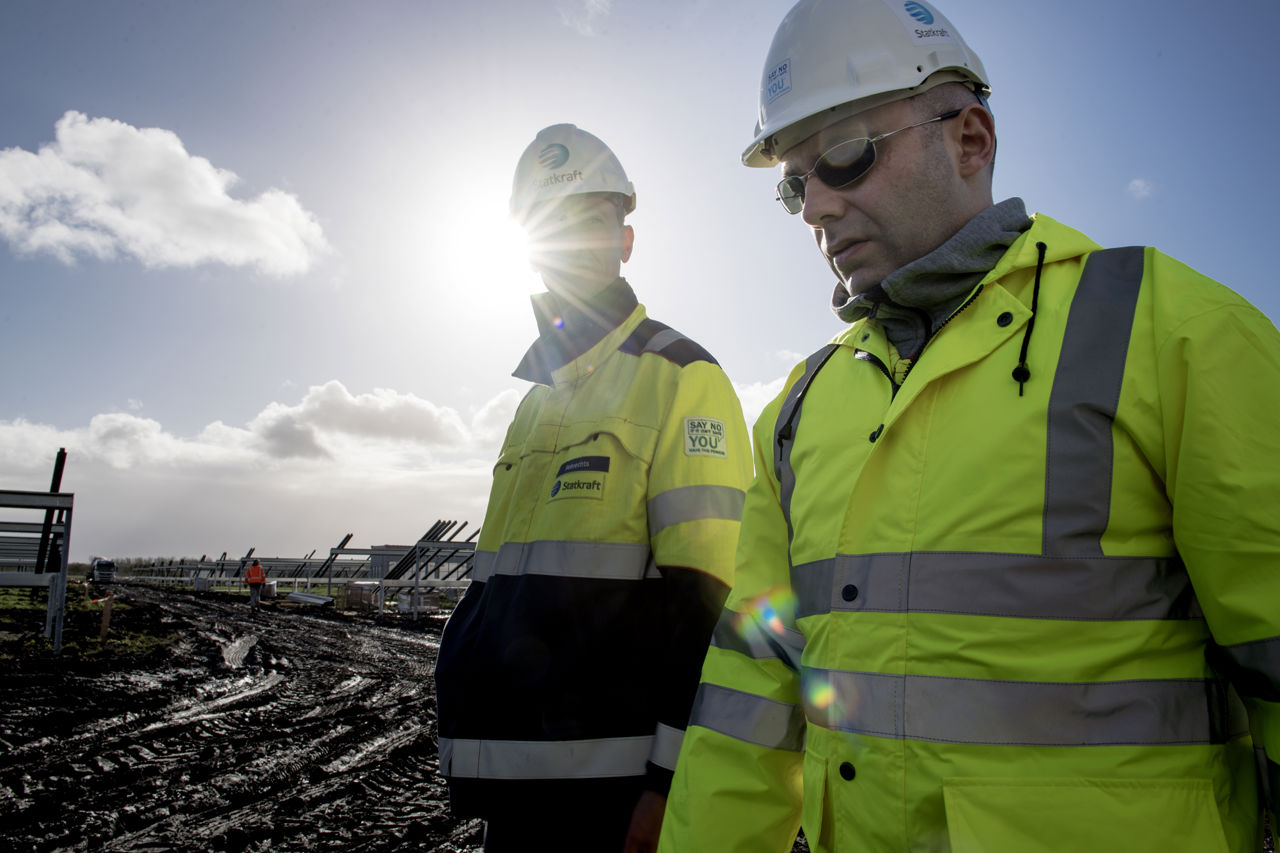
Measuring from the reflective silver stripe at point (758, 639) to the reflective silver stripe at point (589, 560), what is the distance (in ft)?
1.66

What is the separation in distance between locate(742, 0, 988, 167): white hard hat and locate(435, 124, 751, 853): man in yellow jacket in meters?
0.83

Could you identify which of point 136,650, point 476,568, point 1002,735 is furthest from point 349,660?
point 1002,735

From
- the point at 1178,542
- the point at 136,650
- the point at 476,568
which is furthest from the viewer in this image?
the point at 136,650

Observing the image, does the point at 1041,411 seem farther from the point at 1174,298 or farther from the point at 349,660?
the point at 349,660

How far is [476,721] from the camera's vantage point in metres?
2.06

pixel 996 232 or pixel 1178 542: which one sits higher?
pixel 996 232

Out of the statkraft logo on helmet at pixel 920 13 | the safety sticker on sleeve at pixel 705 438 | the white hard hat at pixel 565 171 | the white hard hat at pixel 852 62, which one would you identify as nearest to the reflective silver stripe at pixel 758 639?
the safety sticker on sleeve at pixel 705 438

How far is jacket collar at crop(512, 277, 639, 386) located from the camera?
2.53 metres

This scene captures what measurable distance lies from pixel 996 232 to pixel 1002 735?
0.97m

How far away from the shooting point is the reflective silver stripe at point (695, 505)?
204cm

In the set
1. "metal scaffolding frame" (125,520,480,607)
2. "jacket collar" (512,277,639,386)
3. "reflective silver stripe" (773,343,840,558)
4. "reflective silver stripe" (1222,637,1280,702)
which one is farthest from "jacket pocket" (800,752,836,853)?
"metal scaffolding frame" (125,520,480,607)

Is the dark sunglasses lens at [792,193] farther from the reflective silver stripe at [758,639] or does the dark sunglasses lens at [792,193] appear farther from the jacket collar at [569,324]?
the reflective silver stripe at [758,639]

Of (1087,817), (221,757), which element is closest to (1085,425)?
(1087,817)

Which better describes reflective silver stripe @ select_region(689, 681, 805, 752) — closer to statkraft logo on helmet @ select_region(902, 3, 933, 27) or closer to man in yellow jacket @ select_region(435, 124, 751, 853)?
man in yellow jacket @ select_region(435, 124, 751, 853)
